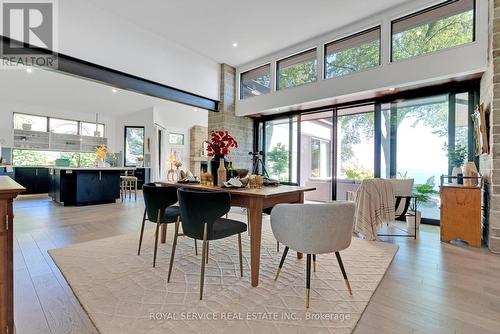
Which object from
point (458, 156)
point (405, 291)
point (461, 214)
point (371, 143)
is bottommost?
point (405, 291)

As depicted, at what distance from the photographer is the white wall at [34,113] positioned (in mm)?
6926

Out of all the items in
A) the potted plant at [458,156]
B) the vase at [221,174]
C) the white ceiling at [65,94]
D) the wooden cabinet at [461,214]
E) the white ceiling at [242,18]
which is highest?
the white ceiling at [242,18]

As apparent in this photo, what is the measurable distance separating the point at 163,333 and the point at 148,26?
4.93m

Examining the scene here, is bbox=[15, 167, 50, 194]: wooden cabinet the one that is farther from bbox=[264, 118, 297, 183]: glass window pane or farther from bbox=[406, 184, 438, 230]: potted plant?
bbox=[406, 184, 438, 230]: potted plant

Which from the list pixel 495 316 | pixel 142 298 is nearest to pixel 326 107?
pixel 495 316

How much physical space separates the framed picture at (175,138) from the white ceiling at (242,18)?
5227mm

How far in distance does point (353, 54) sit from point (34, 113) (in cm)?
904

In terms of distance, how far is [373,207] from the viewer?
331 cm

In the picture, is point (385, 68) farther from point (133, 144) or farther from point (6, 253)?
point (133, 144)

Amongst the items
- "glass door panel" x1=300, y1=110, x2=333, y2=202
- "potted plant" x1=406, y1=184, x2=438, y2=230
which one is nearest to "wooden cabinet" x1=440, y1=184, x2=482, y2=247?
"potted plant" x1=406, y1=184, x2=438, y2=230

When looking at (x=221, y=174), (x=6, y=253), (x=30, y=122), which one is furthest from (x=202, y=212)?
(x=30, y=122)

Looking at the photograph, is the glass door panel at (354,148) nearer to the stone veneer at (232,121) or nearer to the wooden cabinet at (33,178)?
the stone veneer at (232,121)

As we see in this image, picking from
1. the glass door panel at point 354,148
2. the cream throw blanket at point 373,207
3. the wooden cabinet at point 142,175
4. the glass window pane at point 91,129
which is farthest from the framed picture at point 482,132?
the glass window pane at point 91,129

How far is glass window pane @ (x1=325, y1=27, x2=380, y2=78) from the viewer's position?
434 cm
